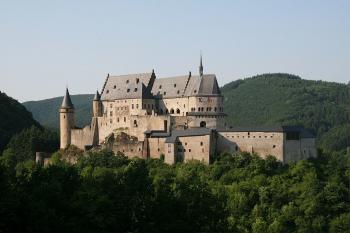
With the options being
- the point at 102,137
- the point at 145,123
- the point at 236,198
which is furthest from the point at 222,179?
the point at 102,137

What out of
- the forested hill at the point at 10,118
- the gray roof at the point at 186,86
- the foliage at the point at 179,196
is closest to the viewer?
the foliage at the point at 179,196

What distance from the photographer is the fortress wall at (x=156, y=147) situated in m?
68.2

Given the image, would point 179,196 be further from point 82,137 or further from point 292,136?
point 82,137

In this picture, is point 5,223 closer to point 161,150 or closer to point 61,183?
point 61,183

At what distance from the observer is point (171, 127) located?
70000 millimetres

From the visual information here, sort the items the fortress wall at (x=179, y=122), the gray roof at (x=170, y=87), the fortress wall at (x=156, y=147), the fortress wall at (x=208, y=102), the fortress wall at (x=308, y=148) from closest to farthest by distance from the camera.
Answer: the fortress wall at (x=308, y=148)
the fortress wall at (x=156, y=147)
the fortress wall at (x=179, y=122)
the fortress wall at (x=208, y=102)
the gray roof at (x=170, y=87)

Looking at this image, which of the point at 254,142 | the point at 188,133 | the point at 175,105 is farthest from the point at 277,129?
the point at 175,105

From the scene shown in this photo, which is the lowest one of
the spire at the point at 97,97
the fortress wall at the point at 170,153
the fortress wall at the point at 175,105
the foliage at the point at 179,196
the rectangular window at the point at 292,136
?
the foliage at the point at 179,196

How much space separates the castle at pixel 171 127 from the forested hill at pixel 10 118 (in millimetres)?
24727

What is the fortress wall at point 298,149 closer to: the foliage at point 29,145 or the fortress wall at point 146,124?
the fortress wall at point 146,124

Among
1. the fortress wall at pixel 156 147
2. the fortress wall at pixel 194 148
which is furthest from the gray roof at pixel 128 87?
the fortress wall at pixel 194 148

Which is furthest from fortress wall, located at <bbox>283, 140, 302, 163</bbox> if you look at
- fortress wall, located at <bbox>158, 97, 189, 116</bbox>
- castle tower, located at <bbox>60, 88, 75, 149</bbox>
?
castle tower, located at <bbox>60, 88, 75, 149</bbox>

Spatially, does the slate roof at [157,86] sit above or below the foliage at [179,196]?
above

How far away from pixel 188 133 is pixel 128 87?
12693mm
